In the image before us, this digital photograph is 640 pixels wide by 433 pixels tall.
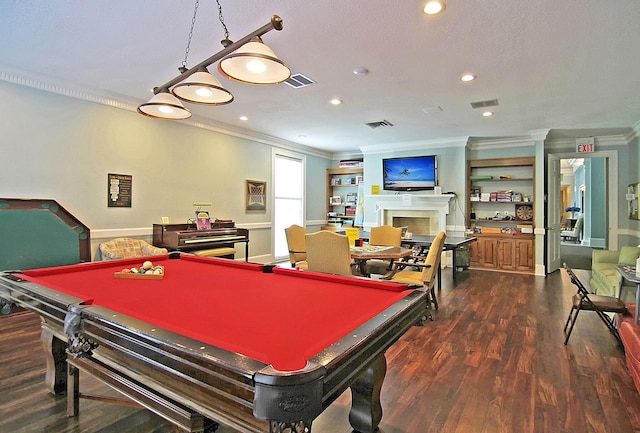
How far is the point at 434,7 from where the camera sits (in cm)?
249

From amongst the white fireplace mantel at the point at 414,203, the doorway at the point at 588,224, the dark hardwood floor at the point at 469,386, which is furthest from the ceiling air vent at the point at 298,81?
the doorway at the point at 588,224

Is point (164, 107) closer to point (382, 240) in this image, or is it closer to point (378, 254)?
point (378, 254)

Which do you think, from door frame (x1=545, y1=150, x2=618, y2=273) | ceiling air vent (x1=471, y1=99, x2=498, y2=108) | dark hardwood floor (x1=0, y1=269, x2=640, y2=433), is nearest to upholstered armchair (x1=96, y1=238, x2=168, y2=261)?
dark hardwood floor (x1=0, y1=269, x2=640, y2=433)

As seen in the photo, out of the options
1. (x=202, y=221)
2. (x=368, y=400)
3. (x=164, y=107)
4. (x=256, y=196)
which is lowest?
(x=368, y=400)

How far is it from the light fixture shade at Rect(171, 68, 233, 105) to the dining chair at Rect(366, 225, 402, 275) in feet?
11.0

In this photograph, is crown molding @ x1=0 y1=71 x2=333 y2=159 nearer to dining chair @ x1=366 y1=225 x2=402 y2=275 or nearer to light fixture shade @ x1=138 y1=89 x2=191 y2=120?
light fixture shade @ x1=138 y1=89 x2=191 y2=120

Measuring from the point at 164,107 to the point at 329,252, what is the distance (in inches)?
81.5

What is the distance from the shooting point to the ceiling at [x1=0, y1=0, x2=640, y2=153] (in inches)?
101

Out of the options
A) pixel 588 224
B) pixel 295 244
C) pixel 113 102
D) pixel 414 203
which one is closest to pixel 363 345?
pixel 295 244

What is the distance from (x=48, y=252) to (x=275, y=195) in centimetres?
428

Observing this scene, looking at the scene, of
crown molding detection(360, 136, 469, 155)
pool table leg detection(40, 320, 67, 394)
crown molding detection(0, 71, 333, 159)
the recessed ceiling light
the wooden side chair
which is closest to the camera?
pool table leg detection(40, 320, 67, 394)

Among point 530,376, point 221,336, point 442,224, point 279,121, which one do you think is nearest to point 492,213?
point 442,224

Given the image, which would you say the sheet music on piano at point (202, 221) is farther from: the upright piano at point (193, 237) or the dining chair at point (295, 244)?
the dining chair at point (295, 244)

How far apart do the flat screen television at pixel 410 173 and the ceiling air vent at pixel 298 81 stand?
4.12 meters
